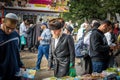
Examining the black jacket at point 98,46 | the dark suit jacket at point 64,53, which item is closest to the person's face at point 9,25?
the dark suit jacket at point 64,53

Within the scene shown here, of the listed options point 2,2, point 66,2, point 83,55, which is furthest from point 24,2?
point 83,55

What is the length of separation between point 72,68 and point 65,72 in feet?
0.88

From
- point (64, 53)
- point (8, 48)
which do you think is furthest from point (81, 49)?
point (8, 48)

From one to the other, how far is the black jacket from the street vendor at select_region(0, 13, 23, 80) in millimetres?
2237

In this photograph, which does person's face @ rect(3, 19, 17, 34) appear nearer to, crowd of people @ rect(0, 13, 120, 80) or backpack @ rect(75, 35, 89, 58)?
crowd of people @ rect(0, 13, 120, 80)

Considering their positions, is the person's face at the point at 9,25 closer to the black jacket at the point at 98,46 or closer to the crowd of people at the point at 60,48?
the crowd of people at the point at 60,48

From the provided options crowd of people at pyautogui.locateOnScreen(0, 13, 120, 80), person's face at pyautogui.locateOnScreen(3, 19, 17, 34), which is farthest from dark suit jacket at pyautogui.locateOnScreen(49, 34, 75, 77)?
person's face at pyautogui.locateOnScreen(3, 19, 17, 34)

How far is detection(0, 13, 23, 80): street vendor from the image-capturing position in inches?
168

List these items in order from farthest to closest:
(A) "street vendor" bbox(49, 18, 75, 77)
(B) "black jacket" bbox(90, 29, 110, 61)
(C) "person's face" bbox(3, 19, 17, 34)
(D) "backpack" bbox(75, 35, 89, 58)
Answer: (D) "backpack" bbox(75, 35, 89, 58), (B) "black jacket" bbox(90, 29, 110, 61), (A) "street vendor" bbox(49, 18, 75, 77), (C) "person's face" bbox(3, 19, 17, 34)

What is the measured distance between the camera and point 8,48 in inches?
172

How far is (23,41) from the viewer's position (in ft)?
54.9

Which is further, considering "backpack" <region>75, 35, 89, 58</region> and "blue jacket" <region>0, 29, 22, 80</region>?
"backpack" <region>75, 35, 89, 58</region>

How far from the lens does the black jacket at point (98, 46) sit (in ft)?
20.4

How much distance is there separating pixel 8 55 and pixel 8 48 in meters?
0.10
